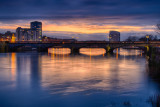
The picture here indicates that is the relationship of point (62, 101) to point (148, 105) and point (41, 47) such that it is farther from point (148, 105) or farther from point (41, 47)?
point (41, 47)

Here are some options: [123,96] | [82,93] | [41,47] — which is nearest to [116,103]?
[123,96]

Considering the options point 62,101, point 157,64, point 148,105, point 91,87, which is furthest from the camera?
point 157,64

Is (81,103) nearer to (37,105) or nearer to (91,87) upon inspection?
(37,105)

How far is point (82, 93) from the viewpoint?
22.3 metres

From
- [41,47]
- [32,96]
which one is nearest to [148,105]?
[32,96]

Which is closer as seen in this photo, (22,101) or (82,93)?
(22,101)

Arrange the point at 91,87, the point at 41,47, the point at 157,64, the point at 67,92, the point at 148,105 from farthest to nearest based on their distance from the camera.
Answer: the point at 41,47, the point at 157,64, the point at 91,87, the point at 67,92, the point at 148,105

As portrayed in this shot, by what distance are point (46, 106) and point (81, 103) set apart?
3.13 metres

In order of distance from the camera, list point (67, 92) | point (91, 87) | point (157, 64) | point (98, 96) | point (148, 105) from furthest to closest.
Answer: point (157, 64), point (91, 87), point (67, 92), point (98, 96), point (148, 105)

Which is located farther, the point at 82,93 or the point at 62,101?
the point at 82,93

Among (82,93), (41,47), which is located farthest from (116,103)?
(41,47)

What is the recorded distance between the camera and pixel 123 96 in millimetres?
21031

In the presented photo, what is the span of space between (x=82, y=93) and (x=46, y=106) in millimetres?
5142

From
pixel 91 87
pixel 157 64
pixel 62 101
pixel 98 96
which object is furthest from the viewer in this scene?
pixel 157 64
